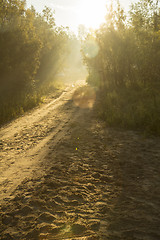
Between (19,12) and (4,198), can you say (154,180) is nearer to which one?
(4,198)

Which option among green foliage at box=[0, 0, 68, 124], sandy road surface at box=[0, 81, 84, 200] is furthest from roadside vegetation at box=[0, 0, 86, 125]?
sandy road surface at box=[0, 81, 84, 200]

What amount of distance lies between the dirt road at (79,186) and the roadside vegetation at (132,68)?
1881 millimetres

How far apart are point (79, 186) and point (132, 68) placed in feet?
49.6

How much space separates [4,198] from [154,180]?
10.4 feet

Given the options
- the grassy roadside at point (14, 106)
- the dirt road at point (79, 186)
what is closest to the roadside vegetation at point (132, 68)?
the dirt road at point (79, 186)

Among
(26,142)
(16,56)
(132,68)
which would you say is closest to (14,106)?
(16,56)

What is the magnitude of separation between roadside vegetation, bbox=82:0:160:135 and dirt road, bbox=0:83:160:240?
1.88 metres

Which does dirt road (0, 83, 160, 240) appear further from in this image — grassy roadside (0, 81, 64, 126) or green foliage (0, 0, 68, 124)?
green foliage (0, 0, 68, 124)

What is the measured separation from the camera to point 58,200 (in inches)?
166

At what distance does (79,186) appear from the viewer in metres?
4.72

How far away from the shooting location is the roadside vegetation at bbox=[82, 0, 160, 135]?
10.2 metres

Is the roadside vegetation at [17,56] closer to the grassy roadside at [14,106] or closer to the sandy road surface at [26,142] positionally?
the grassy roadside at [14,106]

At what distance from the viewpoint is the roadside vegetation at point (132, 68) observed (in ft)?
33.6

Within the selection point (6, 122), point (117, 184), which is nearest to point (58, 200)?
point (117, 184)
